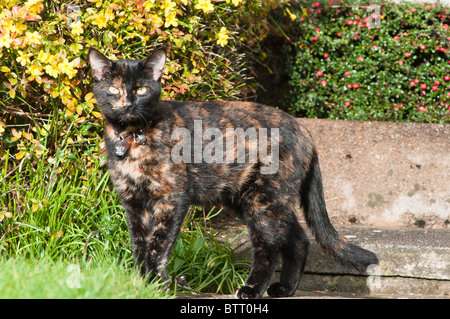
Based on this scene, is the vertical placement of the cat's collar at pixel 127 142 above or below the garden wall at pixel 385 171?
above

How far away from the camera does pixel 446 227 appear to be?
15.9 ft

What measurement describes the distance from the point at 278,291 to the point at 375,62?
2.83 metres

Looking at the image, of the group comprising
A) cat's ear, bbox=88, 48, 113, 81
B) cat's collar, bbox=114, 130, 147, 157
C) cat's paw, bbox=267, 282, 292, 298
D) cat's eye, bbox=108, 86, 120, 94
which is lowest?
cat's paw, bbox=267, 282, 292, 298

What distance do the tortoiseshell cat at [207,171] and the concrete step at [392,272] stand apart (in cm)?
37

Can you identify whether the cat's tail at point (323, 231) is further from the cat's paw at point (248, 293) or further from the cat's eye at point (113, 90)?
the cat's eye at point (113, 90)

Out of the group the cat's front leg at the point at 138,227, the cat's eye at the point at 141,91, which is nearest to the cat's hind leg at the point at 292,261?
the cat's front leg at the point at 138,227

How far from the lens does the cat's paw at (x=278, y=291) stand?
359 cm

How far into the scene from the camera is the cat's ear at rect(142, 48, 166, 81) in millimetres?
3264

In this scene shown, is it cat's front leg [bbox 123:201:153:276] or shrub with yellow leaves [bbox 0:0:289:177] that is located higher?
shrub with yellow leaves [bbox 0:0:289:177]

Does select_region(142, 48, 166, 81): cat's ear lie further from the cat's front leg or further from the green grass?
the green grass

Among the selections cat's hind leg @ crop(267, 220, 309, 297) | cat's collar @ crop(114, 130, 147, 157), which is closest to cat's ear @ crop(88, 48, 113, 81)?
cat's collar @ crop(114, 130, 147, 157)

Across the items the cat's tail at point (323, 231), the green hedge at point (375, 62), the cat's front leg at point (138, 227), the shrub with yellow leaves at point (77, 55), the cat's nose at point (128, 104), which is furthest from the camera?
the green hedge at point (375, 62)
